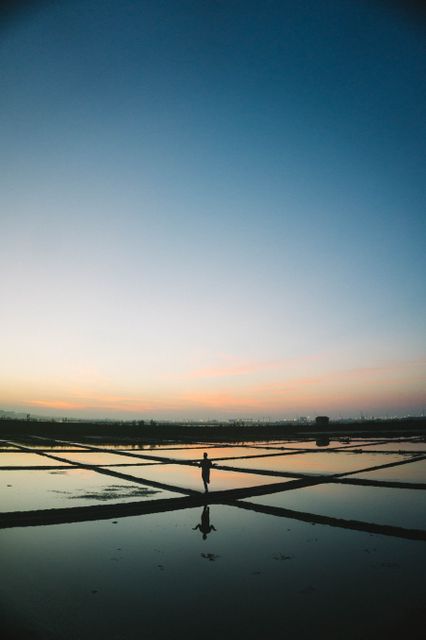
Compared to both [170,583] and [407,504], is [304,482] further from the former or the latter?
[407,504]

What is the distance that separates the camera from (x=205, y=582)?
4.88 metres

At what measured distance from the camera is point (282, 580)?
4.97 metres

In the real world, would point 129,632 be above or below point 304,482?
below

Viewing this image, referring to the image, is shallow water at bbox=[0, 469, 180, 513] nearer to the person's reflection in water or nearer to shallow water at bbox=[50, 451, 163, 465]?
shallow water at bbox=[50, 451, 163, 465]

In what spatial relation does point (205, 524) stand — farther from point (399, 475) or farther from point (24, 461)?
point (24, 461)

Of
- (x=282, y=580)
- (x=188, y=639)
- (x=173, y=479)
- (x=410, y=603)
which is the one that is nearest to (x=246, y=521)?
(x=282, y=580)

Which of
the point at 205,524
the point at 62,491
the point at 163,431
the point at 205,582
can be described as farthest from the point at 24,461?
the point at 163,431

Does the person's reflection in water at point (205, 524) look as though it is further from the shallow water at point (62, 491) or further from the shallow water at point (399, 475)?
the shallow water at point (399, 475)

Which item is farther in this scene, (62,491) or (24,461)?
(24,461)

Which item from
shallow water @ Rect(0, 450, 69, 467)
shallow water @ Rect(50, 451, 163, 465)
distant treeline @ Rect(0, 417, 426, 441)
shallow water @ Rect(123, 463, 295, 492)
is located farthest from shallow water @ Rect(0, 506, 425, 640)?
distant treeline @ Rect(0, 417, 426, 441)

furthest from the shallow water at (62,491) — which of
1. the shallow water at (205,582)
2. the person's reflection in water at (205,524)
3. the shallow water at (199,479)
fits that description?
the person's reflection in water at (205,524)

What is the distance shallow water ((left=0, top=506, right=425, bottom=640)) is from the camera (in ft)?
12.4

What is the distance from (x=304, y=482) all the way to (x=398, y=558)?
1822mm


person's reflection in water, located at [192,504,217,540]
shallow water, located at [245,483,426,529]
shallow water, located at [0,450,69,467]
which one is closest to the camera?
person's reflection in water, located at [192,504,217,540]
